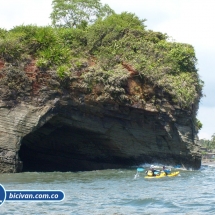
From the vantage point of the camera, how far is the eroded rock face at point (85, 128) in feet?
81.3

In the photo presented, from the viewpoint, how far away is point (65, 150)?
29500 millimetres

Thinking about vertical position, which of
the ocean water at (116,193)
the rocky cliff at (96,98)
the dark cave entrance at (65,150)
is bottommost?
the ocean water at (116,193)

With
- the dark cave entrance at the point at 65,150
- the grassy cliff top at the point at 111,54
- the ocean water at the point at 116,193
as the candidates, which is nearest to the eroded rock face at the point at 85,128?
the dark cave entrance at the point at 65,150

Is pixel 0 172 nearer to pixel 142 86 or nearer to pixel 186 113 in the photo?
pixel 142 86

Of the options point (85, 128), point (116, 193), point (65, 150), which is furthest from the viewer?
point (65, 150)

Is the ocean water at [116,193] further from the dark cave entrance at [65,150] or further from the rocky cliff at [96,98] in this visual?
the dark cave entrance at [65,150]

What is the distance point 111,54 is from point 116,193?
11669 millimetres

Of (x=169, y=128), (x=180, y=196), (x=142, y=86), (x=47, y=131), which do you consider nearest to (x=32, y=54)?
(x=47, y=131)

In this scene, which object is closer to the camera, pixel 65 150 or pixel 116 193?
pixel 116 193

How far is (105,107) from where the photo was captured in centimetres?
2667

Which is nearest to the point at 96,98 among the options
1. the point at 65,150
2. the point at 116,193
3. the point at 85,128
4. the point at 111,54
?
the point at 85,128

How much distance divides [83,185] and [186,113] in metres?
10.4

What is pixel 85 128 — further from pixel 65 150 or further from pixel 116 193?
pixel 116 193

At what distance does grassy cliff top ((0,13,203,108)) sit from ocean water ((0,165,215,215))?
16.6 feet
